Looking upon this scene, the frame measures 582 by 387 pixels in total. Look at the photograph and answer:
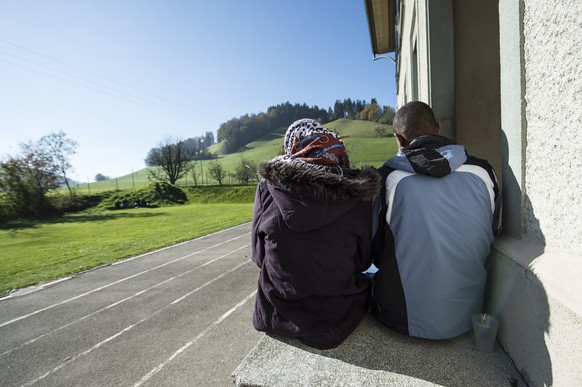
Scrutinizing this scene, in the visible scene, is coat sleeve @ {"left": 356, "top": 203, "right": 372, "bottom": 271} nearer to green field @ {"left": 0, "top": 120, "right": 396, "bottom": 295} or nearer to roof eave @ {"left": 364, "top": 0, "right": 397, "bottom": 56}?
green field @ {"left": 0, "top": 120, "right": 396, "bottom": 295}

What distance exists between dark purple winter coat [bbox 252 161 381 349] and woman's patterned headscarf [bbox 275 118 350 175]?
0.13 m

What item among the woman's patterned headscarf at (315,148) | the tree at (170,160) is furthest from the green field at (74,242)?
the tree at (170,160)

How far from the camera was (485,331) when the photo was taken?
71.2 inches

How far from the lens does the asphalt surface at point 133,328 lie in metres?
5.48

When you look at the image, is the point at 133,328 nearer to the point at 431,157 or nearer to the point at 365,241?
the point at 365,241

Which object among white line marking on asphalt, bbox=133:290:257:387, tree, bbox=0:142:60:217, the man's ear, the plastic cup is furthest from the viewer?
tree, bbox=0:142:60:217

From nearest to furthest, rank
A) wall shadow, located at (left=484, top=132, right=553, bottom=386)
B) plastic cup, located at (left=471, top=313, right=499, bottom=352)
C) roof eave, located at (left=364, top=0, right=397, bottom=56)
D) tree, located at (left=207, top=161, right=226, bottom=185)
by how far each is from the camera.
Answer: wall shadow, located at (left=484, top=132, right=553, bottom=386), plastic cup, located at (left=471, top=313, right=499, bottom=352), roof eave, located at (left=364, top=0, right=397, bottom=56), tree, located at (left=207, top=161, right=226, bottom=185)

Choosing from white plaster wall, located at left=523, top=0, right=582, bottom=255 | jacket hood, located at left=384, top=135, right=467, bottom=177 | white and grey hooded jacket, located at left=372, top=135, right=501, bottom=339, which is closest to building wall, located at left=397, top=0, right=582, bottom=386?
white plaster wall, located at left=523, top=0, right=582, bottom=255

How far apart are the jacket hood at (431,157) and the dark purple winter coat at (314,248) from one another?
202 millimetres

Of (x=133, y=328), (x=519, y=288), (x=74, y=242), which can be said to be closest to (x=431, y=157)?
(x=519, y=288)

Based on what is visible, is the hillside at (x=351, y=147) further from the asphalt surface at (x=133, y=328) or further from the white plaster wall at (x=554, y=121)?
the white plaster wall at (x=554, y=121)

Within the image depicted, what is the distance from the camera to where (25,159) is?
41.0 m

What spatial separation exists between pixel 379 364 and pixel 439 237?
78 centimetres

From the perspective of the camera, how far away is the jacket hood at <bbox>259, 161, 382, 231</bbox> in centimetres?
190
